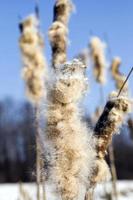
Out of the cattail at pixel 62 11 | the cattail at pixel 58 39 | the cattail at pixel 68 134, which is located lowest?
the cattail at pixel 68 134

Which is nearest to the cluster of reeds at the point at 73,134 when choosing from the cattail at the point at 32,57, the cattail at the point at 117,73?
the cattail at the point at 32,57

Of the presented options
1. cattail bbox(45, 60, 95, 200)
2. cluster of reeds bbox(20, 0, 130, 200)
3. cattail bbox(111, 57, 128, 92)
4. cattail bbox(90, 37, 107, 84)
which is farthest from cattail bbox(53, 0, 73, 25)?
cattail bbox(90, 37, 107, 84)

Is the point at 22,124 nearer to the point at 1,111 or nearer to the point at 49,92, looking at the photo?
the point at 1,111

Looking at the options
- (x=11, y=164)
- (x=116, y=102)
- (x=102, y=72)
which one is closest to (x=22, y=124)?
(x=11, y=164)

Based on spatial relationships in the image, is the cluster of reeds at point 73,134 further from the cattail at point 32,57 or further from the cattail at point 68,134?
the cattail at point 32,57

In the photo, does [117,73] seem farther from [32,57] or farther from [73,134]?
[73,134]

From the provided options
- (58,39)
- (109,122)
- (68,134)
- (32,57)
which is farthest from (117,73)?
(68,134)
